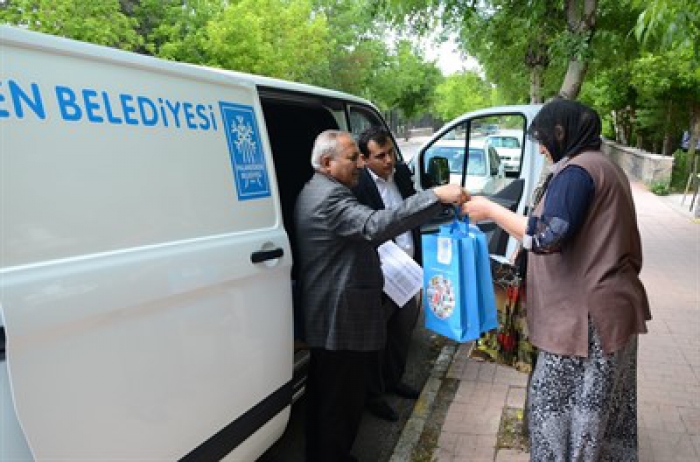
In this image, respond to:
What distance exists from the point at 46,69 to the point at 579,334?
2.04m

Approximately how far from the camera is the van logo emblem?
7.43 ft

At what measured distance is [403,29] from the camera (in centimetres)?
795

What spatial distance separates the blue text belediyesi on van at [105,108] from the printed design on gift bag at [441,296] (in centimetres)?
118

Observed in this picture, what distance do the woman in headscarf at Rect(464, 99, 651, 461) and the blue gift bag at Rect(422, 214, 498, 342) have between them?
0.15 metres

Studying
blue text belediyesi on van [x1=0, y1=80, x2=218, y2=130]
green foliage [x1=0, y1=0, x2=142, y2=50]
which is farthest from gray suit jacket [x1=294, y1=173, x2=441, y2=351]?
green foliage [x1=0, y1=0, x2=142, y2=50]

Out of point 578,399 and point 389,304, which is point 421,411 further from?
point 578,399

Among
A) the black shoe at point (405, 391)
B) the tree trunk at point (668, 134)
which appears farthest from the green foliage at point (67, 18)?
the tree trunk at point (668, 134)

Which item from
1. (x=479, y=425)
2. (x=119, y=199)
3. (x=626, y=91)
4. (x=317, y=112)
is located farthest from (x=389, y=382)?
(x=626, y=91)

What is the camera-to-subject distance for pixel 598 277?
2064 mm

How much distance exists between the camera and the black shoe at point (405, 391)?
378 centimetres

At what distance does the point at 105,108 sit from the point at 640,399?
3.61 metres

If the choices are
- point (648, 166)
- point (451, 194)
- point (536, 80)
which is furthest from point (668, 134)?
point (451, 194)

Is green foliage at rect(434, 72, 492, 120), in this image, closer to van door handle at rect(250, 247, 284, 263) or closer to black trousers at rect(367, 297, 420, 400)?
black trousers at rect(367, 297, 420, 400)

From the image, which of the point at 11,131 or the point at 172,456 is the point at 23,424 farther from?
the point at 11,131
